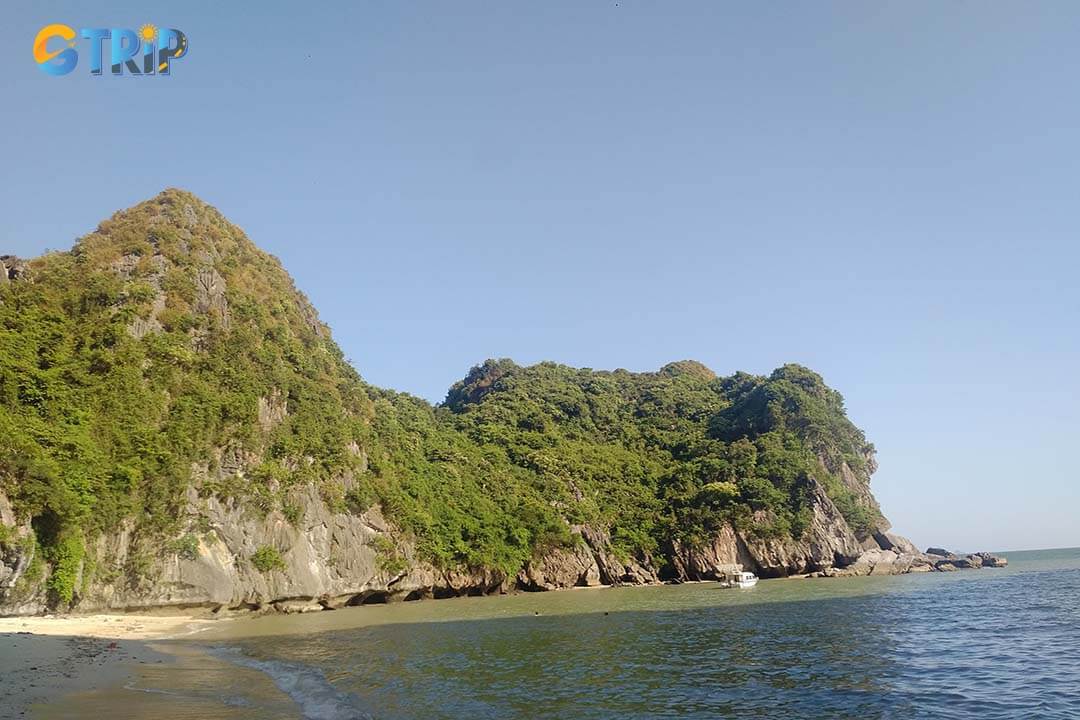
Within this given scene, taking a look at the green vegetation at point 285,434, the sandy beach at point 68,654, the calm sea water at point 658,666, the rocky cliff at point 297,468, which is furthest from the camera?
the green vegetation at point 285,434

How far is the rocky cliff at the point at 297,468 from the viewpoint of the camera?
109 ft

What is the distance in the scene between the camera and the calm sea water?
13820mm

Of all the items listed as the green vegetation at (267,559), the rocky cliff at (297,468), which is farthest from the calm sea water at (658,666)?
the rocky cliff at (297,468)

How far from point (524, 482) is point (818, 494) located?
34405 millimetres

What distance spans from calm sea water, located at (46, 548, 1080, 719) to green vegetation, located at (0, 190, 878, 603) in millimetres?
11104

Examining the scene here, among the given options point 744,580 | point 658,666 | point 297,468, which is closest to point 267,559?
point 297,468

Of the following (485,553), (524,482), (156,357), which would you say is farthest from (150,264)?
(524,482)

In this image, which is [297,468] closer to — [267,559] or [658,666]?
[267,559]

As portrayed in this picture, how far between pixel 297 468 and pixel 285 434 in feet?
10.00

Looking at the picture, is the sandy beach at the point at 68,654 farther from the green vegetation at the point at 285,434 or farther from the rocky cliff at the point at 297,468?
the green vegetation at the point at 285,434

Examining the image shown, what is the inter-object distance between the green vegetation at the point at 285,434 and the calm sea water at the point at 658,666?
11104mm

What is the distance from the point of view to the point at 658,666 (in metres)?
18.9

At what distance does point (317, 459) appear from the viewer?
5031 centimetres

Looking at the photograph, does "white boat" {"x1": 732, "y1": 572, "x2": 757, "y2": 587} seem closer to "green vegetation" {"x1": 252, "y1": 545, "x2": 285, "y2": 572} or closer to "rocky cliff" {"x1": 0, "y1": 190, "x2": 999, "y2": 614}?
"rocky cliff" {"x1": 0, "y1": 190, "x2": 999, "y2": 614}
